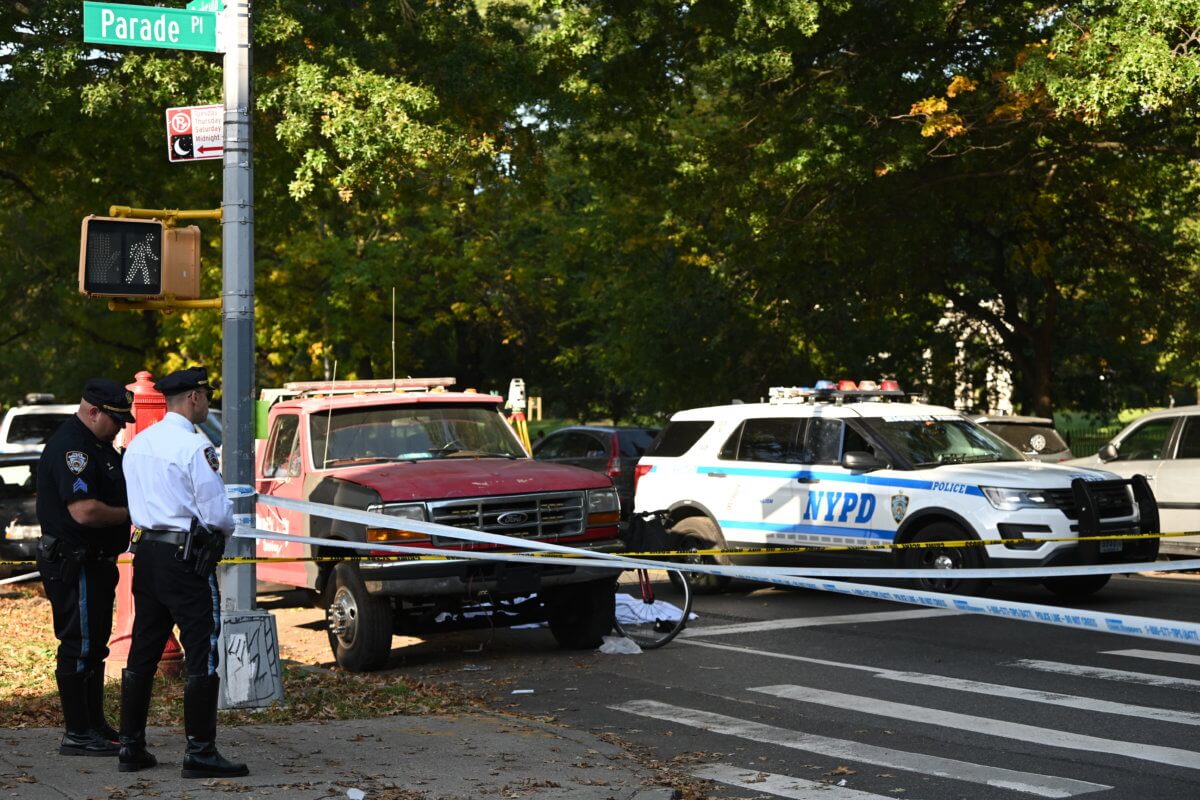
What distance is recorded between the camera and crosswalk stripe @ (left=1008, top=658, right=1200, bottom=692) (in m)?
10.2

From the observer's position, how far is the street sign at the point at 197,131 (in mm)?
9500

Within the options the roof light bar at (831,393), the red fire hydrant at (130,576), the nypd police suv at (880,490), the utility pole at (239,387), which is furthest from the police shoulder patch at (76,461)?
the roof light bar at (831,393)

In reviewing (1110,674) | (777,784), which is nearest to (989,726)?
(777,784)

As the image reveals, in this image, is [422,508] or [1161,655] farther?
[1161,655]

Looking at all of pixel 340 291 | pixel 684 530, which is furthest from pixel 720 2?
pixel 340 291

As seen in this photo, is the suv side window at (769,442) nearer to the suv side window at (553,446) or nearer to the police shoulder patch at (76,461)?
the police shoulder patch at (76,461)

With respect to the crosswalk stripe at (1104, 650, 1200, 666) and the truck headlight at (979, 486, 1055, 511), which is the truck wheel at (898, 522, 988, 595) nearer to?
the truck headlight at (979, 486, 1055, 511)

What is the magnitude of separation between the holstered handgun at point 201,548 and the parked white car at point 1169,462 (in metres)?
11.9

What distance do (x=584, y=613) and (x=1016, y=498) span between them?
4.12 m

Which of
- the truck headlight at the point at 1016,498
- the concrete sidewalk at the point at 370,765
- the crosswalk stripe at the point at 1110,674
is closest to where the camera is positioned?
the concrete sidewalk at the point at 370,765

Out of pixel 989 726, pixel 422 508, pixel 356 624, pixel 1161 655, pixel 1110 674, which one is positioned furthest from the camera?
pixel 1161 655

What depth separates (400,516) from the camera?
10805mm

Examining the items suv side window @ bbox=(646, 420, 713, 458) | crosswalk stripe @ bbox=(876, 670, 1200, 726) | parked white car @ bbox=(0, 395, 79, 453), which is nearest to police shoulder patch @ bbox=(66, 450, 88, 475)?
crosswalk stripe @ bbox=(876, 670, 1200, 726)

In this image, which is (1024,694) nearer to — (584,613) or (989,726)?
(989,726)
